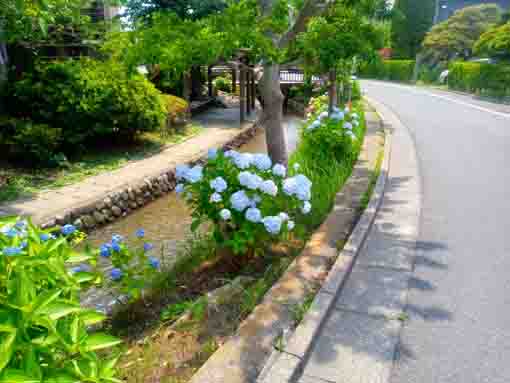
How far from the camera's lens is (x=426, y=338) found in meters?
3.02

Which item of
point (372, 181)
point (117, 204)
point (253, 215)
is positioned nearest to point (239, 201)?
point (253, 215)

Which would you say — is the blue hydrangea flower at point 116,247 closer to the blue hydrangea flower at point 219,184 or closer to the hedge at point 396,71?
the blue hydrangea flower at point 219,184

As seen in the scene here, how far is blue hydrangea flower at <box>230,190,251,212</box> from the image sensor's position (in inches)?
139

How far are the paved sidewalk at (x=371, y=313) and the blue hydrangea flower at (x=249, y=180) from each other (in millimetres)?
1081

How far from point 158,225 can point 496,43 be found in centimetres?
2182

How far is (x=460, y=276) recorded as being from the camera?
3918 millimetres

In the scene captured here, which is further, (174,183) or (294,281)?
(174,183)

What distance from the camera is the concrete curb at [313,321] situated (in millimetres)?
2529

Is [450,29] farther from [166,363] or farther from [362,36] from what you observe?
[166,363]

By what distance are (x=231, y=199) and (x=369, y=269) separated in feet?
4.94

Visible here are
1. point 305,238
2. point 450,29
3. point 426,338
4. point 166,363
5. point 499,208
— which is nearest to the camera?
point 166,363

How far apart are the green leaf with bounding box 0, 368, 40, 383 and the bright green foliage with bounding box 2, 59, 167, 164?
7111 millimetres

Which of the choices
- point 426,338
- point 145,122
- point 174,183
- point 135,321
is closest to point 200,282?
point 135,321

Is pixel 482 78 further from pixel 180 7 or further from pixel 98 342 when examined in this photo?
pixel 98 342
